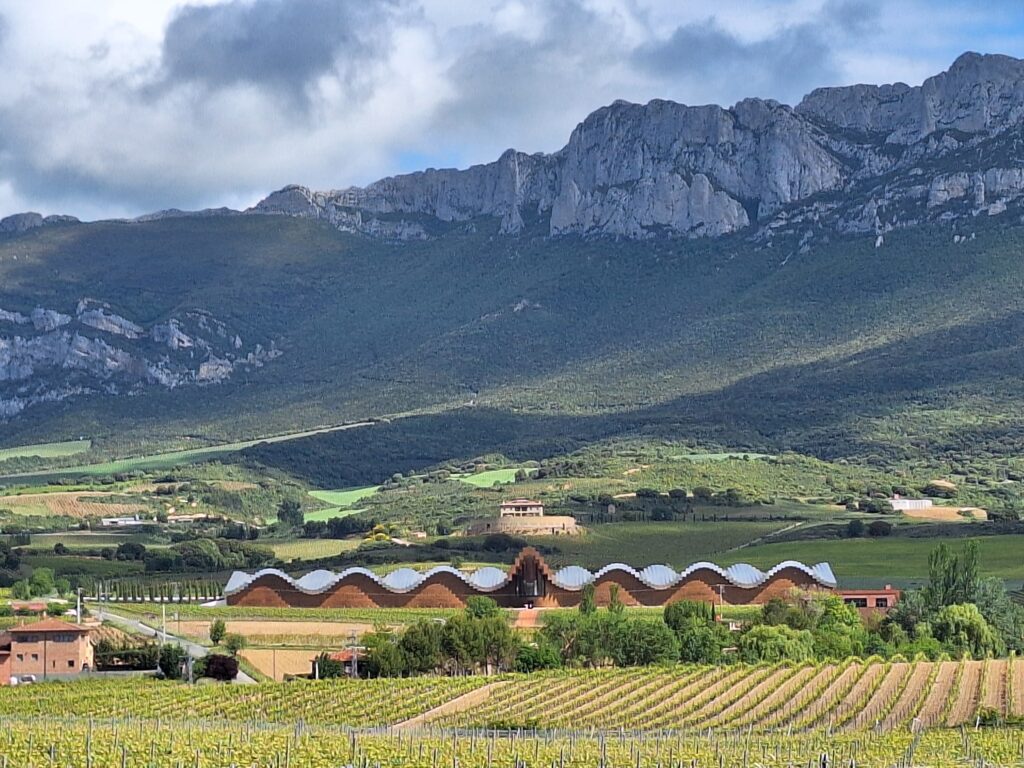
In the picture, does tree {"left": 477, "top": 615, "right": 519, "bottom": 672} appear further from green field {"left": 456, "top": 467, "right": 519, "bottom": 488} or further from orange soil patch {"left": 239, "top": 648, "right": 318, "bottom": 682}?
green field {"left": 456, "top": 467, "right": 519, "bottom": 488}

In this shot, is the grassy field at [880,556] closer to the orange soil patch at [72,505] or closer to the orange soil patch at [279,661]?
the orange soil patch at [279,661]

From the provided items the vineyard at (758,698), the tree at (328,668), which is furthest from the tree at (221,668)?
the vineyard at (758,698)

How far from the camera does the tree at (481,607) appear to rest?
326 ft

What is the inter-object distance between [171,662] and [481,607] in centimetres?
2188

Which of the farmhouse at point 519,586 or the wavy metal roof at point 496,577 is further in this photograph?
the wavy metal roof at point 496,577

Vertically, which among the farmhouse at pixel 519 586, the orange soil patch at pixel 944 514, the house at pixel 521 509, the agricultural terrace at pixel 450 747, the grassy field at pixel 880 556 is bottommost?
the agricultural terrace at pixel 450 747

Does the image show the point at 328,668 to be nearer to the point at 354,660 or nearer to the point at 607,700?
the point at 354,660

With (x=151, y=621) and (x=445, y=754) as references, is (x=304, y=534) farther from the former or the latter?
(x=445, y=754)

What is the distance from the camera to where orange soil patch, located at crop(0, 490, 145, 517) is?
17638 cm

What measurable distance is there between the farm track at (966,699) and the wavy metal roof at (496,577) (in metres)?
32.6

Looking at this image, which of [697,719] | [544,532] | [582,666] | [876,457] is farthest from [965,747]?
[876,457]

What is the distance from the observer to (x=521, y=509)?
151000 millimetres

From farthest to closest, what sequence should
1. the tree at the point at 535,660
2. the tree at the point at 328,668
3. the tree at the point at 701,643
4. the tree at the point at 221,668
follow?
the tree at the point at 701,643 < the tree at the point at 535,660 < the tree at the point at 328,668 < the tree at the point at 221,668

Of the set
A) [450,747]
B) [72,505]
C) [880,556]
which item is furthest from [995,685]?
[72,505]
